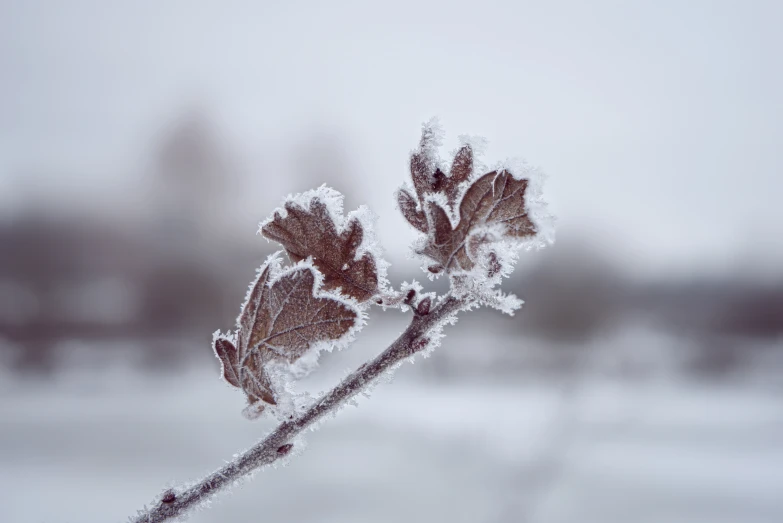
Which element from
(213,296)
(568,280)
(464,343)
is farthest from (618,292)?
(213,296)

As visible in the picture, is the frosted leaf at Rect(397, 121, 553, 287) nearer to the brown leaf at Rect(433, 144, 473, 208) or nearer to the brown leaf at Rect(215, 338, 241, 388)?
the brown leaf at Rect(433, 144, 473, 208)

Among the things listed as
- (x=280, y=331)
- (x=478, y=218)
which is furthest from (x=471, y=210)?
(x=280, y=331)

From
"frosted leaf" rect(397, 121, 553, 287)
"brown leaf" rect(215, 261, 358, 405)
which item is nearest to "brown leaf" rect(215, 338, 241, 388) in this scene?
"brown leaf" rect(215, 261, 358, 405)

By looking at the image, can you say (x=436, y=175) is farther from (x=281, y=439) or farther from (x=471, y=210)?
(x=281, y=439)

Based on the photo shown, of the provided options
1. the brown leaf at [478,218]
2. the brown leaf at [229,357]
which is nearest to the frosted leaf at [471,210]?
the brown leaf at [478,218]

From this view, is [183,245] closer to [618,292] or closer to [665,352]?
[618,292]

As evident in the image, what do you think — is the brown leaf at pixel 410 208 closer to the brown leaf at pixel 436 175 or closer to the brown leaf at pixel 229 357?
the brown leaf at pixel 436 175
